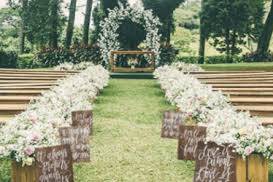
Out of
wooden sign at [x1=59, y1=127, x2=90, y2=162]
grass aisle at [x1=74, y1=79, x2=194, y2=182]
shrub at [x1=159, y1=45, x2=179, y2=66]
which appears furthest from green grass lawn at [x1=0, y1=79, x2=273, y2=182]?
shrub at [x1=159, y1=45, x2=179, y2=66]

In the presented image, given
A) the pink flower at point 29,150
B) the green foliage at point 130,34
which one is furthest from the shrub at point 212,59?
the pink flower at point 29,150

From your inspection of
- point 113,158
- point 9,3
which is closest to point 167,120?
point 113,158

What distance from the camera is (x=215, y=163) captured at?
541 centimetres

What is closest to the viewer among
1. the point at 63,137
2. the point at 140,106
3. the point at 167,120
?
the point at 63,137

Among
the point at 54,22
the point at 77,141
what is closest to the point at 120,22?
the point at 54,22

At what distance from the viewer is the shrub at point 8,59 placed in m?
27.3

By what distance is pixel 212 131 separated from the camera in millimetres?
5535

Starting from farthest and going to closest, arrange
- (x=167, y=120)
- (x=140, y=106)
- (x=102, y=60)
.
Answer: (x=102, y=60) < (x=140, y=106) < (x=167, y=120)

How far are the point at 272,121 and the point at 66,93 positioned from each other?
11.1 feet

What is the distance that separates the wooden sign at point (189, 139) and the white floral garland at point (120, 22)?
16.4 m

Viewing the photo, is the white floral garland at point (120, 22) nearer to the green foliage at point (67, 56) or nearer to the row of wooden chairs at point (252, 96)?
the green foliage at point (67, 56)

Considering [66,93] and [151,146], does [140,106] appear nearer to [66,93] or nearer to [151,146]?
[66,93]

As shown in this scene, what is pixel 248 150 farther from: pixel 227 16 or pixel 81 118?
pixel 227 16

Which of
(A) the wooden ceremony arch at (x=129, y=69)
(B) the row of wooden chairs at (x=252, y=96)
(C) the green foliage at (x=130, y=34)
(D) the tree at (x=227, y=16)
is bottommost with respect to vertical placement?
Result: (B) the row of wooden chairs at (x=252, y=96)
